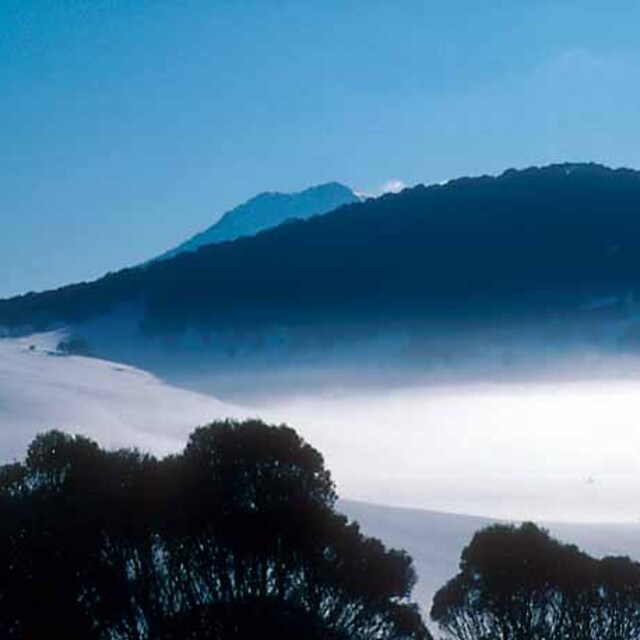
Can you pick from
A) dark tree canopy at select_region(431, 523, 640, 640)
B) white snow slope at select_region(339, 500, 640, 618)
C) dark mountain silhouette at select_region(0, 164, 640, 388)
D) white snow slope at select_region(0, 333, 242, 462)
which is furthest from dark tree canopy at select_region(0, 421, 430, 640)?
dark mountain silhouette at select_region(0, 164, 640, 388)

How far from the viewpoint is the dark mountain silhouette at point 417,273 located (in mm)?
144000

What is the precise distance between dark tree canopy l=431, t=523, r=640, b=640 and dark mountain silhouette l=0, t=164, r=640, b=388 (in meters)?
112

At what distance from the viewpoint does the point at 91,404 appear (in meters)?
83.2

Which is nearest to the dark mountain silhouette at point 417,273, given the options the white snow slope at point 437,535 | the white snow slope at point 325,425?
the white snow slope at point 325,425

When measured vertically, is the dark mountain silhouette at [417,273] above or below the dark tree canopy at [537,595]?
above

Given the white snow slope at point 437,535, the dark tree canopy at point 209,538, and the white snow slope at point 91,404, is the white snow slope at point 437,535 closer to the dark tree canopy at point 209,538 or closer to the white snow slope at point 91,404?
the dark tree canopy at point 209,538

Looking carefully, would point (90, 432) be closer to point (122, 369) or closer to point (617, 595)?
point (617, 595)

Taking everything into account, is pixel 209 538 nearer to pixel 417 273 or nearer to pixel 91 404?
pixel 91 404

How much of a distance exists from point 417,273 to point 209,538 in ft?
425

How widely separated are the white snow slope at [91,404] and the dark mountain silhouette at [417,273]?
24283 mm

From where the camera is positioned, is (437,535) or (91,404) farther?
(91,404)

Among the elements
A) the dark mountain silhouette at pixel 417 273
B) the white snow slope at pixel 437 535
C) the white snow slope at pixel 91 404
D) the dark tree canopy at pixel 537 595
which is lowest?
the white snow slope at pixel 437 535

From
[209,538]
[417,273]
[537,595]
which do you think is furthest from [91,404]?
[417,273]

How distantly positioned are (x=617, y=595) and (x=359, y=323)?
397 ft
